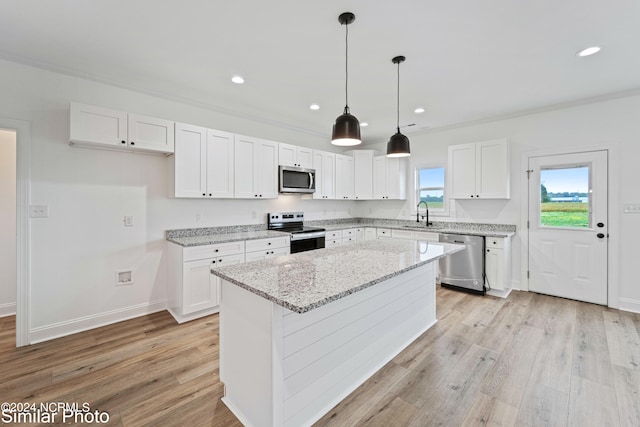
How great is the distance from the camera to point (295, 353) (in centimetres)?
158

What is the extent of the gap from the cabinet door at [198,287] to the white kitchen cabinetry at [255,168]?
3.58 feet

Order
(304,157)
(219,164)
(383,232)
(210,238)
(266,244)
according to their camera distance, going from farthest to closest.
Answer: (383,232)
(304,157)
(266,244)
(219,164)
(210,238)

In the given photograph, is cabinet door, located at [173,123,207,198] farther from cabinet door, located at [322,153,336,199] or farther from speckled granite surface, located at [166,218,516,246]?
cabinet door, located at [322,153,336,199]

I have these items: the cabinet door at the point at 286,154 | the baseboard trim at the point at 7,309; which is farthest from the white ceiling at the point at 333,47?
the baseboard trim at the point at 7,309

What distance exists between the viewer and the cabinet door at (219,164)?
3.48 m

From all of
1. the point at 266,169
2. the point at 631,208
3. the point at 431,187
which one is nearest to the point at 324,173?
the point at 266,169

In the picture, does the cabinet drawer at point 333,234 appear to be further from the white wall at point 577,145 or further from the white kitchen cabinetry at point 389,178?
the white wall at point 577,145

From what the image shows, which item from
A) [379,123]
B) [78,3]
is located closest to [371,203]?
[379,123]

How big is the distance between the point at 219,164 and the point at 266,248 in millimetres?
1270

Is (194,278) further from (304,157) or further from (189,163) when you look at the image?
(304,157)

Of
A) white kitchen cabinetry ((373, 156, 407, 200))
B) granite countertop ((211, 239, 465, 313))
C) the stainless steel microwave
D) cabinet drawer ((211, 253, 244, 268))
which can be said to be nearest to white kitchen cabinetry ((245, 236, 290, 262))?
cabinet drawer ((211, 253, 244, 268))

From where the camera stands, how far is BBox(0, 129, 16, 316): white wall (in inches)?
130

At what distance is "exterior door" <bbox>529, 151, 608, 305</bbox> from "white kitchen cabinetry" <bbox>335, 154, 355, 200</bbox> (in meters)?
2.91

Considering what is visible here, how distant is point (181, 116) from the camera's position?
356cm
